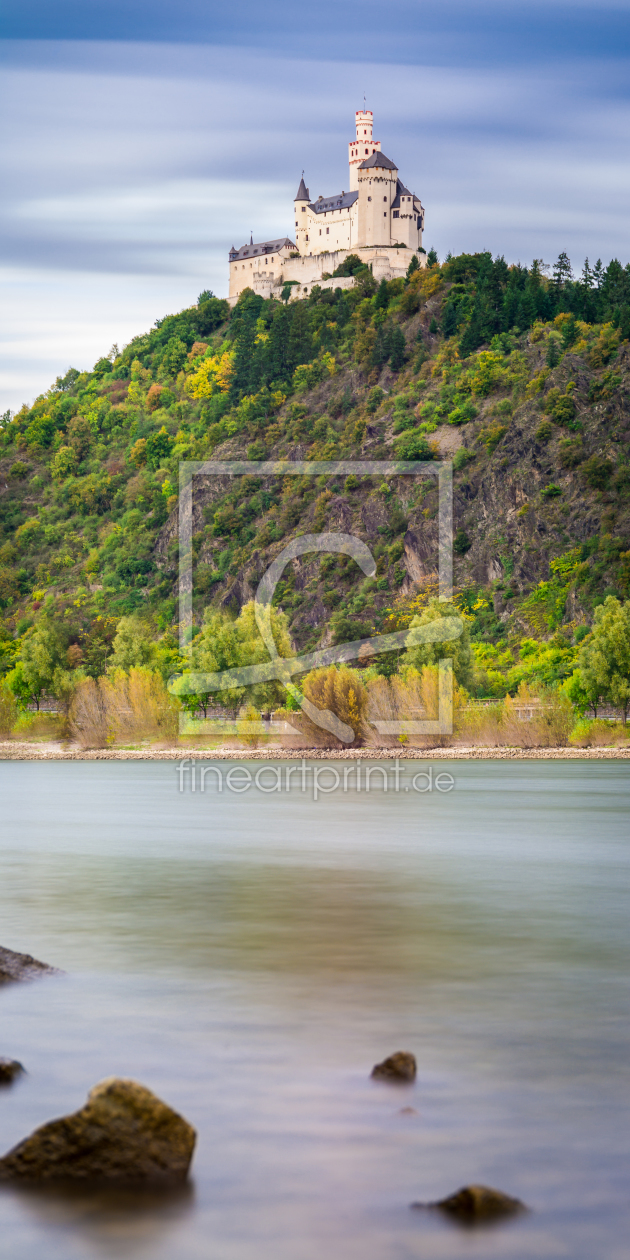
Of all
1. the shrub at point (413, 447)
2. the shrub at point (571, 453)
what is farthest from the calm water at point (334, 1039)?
the shrub at point (413, 447)

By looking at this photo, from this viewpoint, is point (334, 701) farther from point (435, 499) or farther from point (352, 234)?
point (352, 234)

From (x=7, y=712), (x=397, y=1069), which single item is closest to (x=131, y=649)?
(x=7, y=712)

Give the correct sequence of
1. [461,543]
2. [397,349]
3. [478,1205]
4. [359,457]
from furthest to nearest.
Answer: [397,349], [359,457], [461,543], [478,1205]

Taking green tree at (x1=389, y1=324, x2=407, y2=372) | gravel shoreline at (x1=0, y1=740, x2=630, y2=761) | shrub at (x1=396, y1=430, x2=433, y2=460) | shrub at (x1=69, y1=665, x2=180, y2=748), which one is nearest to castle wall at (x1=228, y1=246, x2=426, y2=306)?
green tree at (x1=389, y1=324, x2=407, y2=372)

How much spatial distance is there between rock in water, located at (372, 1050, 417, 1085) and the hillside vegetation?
72.5 metres

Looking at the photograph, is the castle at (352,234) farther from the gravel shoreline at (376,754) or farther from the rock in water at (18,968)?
the rock in water at (18,968)

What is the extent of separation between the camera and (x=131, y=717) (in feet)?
290

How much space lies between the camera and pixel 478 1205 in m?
8.96

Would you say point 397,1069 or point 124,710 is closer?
point 397,1069

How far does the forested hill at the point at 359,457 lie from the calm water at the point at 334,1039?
85767 millimetres

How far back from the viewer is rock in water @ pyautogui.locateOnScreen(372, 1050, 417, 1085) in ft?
40.0

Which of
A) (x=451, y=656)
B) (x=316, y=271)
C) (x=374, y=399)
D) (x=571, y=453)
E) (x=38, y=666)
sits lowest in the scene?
(x=38, y=666)

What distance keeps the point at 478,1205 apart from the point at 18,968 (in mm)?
9290

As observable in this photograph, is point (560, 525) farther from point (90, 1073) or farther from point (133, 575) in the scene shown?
point (90, 1073)
